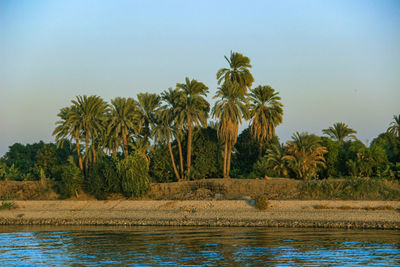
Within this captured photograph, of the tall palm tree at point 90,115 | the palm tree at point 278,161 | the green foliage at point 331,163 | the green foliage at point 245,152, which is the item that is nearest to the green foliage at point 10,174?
the tall palm tree at point 90,115

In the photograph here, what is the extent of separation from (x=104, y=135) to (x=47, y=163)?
13.2 meters

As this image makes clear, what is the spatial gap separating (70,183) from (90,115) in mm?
9248

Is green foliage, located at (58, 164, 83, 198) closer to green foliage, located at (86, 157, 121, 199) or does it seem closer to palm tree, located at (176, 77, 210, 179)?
green foliage, located at (86, 157, 121, 199)

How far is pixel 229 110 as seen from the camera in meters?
63.8

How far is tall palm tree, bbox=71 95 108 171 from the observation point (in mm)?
64625

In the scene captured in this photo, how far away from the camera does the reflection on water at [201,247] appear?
27.0m

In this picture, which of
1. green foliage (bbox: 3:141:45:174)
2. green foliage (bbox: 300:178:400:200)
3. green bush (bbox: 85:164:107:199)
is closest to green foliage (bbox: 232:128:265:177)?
green foliage (bbox: 300:178:400:200)

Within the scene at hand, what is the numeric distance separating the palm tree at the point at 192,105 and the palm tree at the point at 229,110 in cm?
211

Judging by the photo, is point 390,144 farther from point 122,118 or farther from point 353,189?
point 122,118

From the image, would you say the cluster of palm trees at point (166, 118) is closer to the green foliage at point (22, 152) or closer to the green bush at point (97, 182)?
the green bush at point (97, 182)

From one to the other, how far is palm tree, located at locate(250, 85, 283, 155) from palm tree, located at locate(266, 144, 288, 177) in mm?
4290

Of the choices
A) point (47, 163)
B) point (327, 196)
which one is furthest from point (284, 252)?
point (47, 163)

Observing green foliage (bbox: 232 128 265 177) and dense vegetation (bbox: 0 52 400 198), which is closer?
dense vegetation (bbox: 0 52 400 198)

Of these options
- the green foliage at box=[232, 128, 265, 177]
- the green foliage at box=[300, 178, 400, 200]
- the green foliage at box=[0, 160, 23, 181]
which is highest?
the green foliage at box=[232, 128, 265, 177]
